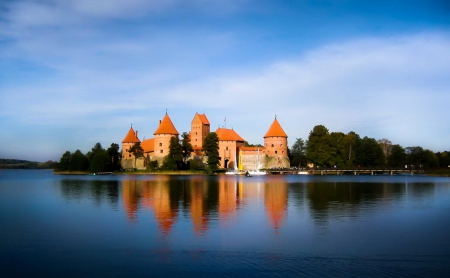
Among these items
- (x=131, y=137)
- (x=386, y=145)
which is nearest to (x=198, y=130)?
(x=131, y=137)

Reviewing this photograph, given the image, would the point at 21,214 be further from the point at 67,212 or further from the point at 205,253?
the point at 205,253

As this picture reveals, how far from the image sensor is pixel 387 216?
12.9 m

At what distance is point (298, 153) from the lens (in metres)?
63.6

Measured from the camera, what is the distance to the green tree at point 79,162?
60156 millimetres

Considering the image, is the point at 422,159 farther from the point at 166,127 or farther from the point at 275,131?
the point at 166,127

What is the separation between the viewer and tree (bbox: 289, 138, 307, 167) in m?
62.3

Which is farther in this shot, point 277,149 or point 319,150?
point 277,149

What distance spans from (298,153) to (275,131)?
7.95 meters

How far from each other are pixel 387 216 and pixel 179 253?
23.7ft

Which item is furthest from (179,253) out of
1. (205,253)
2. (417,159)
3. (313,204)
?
(417,159)

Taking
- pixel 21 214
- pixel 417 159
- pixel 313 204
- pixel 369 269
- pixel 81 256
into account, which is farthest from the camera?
pixel 417 159

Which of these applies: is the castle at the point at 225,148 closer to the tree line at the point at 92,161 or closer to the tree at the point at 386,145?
the tree line at the point at 92,161

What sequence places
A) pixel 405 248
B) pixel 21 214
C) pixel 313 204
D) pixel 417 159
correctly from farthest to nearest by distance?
pixel 417 159 → pixel 313 204 → pixel 21 214 → pixel 405 248

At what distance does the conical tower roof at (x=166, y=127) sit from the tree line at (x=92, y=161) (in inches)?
296
